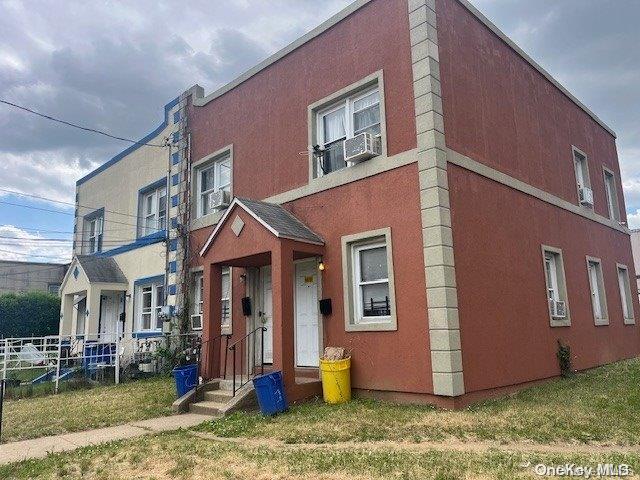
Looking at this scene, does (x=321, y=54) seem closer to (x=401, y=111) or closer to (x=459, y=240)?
(x=401, y=111)

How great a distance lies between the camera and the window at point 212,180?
1329 centimetres

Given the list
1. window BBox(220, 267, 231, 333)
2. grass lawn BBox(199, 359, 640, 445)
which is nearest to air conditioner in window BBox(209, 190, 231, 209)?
window BBox(220, 267, 231, 333)

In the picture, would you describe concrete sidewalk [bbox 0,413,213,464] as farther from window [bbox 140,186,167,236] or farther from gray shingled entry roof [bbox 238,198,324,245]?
window [bbox 140,186,167,236]

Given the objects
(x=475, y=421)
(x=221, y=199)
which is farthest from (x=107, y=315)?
(x=475, y=421)

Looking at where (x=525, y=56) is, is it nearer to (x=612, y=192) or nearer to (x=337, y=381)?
(x=612, y=192)

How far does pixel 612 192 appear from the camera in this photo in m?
16.6

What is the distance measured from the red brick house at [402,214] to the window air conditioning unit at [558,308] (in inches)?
1.8

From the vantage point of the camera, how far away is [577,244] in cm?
1308

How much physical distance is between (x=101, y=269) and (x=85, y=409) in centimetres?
848

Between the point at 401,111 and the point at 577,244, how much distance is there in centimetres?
696

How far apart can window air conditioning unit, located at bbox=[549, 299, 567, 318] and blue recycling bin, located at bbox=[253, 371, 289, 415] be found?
6592 mm

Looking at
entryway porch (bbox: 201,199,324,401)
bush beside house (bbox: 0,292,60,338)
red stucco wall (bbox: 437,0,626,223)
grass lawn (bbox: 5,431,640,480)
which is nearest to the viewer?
grass lawn (bbox: 5,431,640,480)

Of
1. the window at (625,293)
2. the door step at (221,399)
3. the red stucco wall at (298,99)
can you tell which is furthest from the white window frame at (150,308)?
the window at (625,293)

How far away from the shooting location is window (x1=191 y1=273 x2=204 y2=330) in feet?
43.9
